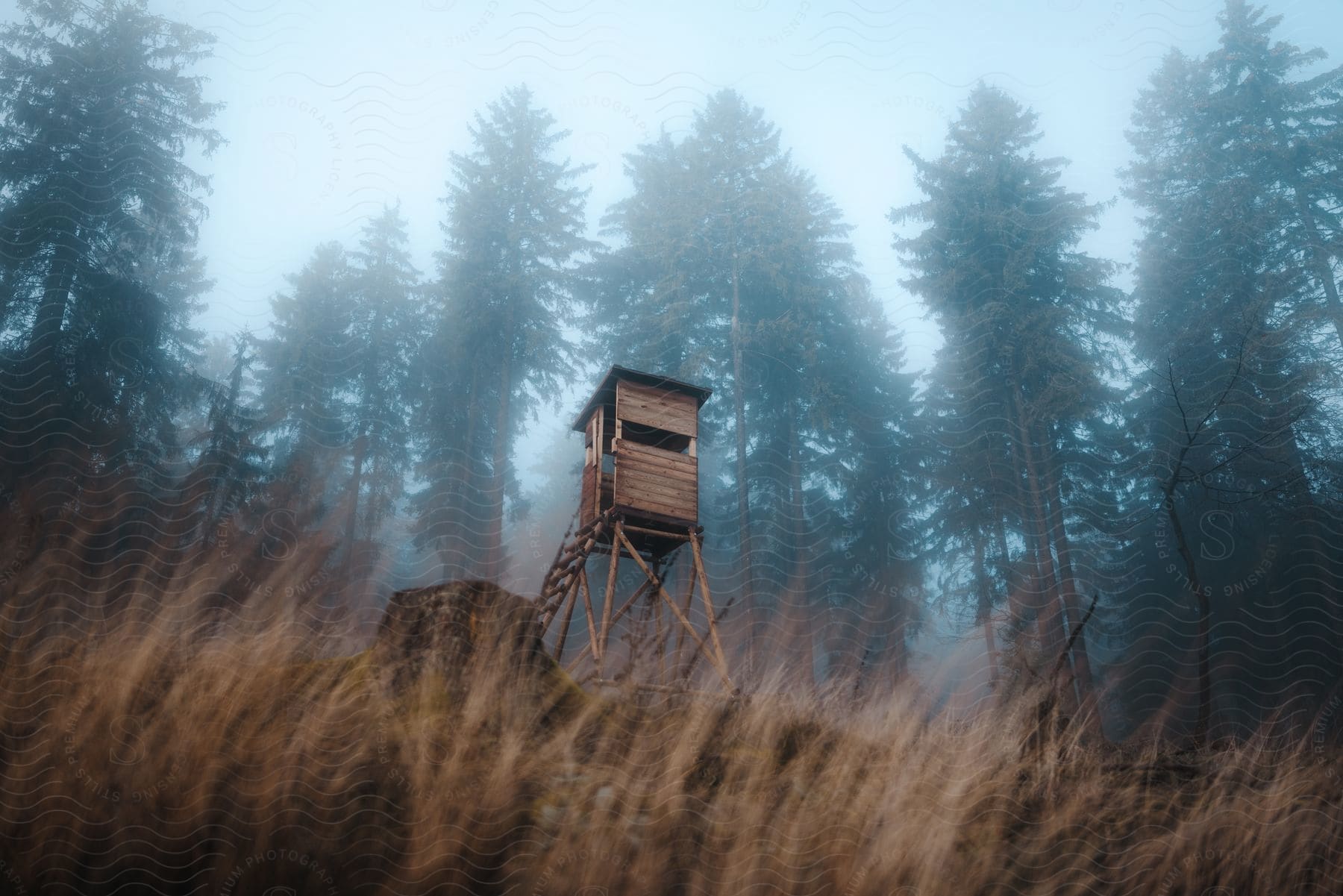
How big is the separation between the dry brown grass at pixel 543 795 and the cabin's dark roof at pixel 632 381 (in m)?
7.06

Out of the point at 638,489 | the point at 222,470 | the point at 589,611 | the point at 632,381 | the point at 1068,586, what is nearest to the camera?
the point at 589,611

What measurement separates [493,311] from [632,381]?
1075 centimetres

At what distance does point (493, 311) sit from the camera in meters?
21.8

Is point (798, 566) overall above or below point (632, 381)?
below

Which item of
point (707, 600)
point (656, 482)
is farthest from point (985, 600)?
point (656, 482)

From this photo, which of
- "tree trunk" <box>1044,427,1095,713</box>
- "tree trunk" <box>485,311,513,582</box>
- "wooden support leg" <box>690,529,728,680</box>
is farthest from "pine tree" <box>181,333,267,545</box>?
"tree trunk" <box>1044,427,1095,713</box>

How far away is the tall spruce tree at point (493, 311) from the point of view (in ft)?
70.5

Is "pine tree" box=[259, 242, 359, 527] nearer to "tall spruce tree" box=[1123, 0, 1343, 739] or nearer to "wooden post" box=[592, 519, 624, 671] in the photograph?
"wooden post" box=[592, 519, 624, 671]

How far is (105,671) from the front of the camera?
4117mm

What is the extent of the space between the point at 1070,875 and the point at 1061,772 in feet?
3.92

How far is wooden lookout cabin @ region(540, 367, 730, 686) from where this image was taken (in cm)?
1167

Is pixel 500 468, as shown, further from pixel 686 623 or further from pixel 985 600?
pixel 985 600

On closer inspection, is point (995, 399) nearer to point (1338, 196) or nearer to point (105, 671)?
point (1338, 196)

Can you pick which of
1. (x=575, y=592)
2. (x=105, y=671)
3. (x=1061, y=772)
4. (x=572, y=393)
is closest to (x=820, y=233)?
(x=572, y=393)
